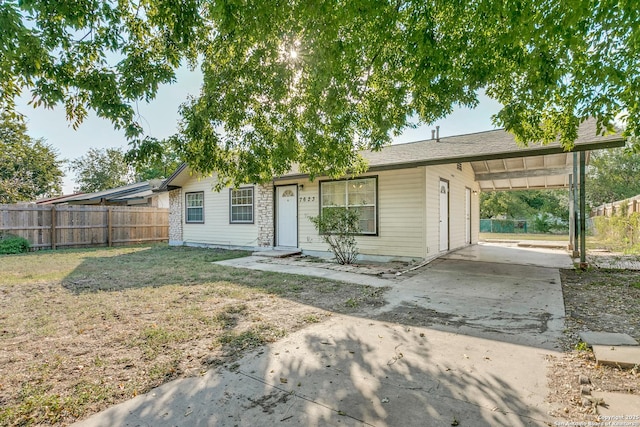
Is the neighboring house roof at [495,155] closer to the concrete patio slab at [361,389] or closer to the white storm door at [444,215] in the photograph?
the white storm door at [444,215]

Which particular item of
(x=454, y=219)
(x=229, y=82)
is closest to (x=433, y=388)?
(x=229, y=82)

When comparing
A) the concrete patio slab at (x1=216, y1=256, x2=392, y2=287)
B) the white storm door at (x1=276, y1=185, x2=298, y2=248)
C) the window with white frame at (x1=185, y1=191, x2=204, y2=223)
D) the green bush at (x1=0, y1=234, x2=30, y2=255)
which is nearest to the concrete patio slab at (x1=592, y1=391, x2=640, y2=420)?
the concrete patio slab at (x1=216, y1=256, x2=392, y2=287)

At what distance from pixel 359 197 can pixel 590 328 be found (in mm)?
6332

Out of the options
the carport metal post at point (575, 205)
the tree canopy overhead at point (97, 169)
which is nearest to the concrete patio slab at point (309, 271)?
the carport metal post at point (575, 205)

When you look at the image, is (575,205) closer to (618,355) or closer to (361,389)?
(618,355)

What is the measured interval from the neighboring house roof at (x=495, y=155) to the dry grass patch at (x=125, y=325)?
3990 millimetres

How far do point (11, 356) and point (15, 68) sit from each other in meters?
3.11

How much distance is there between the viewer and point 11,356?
310cm

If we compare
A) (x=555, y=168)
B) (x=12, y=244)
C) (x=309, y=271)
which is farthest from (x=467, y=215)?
(x=12, y=244)

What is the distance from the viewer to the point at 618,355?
285 cm

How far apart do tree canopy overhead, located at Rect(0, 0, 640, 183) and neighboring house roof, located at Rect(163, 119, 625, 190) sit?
1.16m

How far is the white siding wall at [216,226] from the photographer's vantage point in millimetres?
12219

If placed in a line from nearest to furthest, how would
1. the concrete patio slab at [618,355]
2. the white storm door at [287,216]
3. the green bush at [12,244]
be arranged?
the concrete patio slab at [618,355], the white storm door at [287,216], the green bush at [12,244]

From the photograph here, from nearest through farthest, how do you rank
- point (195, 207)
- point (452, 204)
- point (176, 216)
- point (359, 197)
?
point (359, 197) < point (452, 204) < point (195, 207) < point (176, 216)
